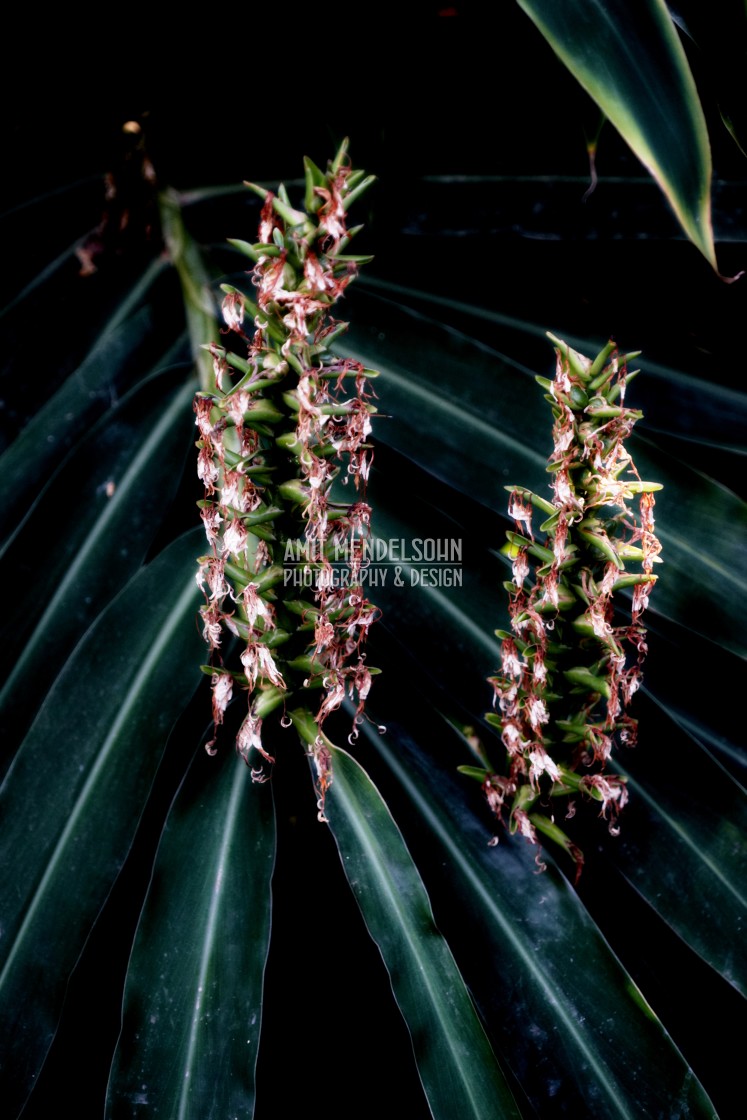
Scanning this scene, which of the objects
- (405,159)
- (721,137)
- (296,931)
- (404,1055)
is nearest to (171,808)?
(296,931)

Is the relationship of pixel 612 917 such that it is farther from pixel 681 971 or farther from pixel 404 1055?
pixel 404 1055

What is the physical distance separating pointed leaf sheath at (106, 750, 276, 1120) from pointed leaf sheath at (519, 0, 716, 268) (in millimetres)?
515

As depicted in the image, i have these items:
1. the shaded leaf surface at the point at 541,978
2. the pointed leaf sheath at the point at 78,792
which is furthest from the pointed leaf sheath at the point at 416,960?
the pointed leaf sheath at the point at 78,792

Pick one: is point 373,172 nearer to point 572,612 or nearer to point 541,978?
point 572,612

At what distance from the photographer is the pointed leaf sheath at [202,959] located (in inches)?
18.9

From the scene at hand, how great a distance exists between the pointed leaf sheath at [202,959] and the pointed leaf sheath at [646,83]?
1.69 feet

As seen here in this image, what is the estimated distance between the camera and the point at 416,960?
1.65ft

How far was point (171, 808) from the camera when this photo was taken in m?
0.57

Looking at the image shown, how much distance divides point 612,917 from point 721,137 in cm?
77

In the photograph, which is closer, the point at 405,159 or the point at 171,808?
the point at 171,808

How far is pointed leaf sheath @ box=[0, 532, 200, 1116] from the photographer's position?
52cm

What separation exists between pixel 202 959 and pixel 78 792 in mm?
153

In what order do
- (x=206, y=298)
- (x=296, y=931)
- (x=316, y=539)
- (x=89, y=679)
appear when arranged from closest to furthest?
(x=316, y=539)
(x=89, y=679)
(x=296, y=931)
(x=206, y=298)

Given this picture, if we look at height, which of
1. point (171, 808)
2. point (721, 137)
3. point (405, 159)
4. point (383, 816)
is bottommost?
point (171, 808)
